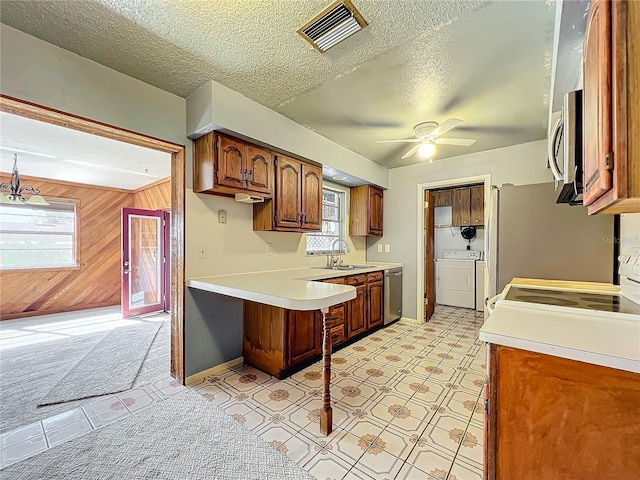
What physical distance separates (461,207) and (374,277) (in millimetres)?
2759

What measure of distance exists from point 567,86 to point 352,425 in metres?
2.83

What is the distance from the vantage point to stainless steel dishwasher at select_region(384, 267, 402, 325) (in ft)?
13.0

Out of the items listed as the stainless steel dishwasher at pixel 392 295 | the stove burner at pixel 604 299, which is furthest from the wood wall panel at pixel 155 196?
the stove burner at pixel 604 299

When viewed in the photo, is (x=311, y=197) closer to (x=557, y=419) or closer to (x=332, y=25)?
(x=332, y=25)

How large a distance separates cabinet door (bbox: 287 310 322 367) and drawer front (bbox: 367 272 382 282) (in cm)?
112

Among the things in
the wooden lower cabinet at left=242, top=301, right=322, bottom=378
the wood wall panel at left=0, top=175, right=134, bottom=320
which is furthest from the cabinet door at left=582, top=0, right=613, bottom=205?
the wood wall panel at left=0, top=175, right=134, bottom=320

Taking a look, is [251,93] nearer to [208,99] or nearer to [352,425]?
[208,99]

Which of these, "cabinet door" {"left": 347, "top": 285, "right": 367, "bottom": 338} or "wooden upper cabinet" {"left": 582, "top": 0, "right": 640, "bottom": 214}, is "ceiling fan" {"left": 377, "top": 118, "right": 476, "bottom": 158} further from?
"wooden upper cabinet" {"left": 582, "top": 0, "right": 640, "bottom": 214}

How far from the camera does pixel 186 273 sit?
2420mm

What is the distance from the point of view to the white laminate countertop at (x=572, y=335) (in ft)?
2.54

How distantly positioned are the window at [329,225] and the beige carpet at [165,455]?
7.71ft

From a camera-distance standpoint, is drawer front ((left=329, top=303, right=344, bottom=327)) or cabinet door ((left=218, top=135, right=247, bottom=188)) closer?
cabinet door ((left=218, top=135, right=247, bottom=188))

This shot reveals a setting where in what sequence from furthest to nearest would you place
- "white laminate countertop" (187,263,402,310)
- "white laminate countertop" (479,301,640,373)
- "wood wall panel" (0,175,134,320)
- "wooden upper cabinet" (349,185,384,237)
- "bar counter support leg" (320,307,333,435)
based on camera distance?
"wood wall panel" (0,175,134,320) < "wooden upper cabinet" (349,185,384,237) < "bar counter support leg" (320,307,333,435) < "white laminate countertop" (187,263,402,310) < "white laminate countertop" (479,301,640,373)

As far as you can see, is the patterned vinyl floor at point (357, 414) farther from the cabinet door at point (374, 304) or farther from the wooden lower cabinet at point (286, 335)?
the cabinet door at point (374, 304)
